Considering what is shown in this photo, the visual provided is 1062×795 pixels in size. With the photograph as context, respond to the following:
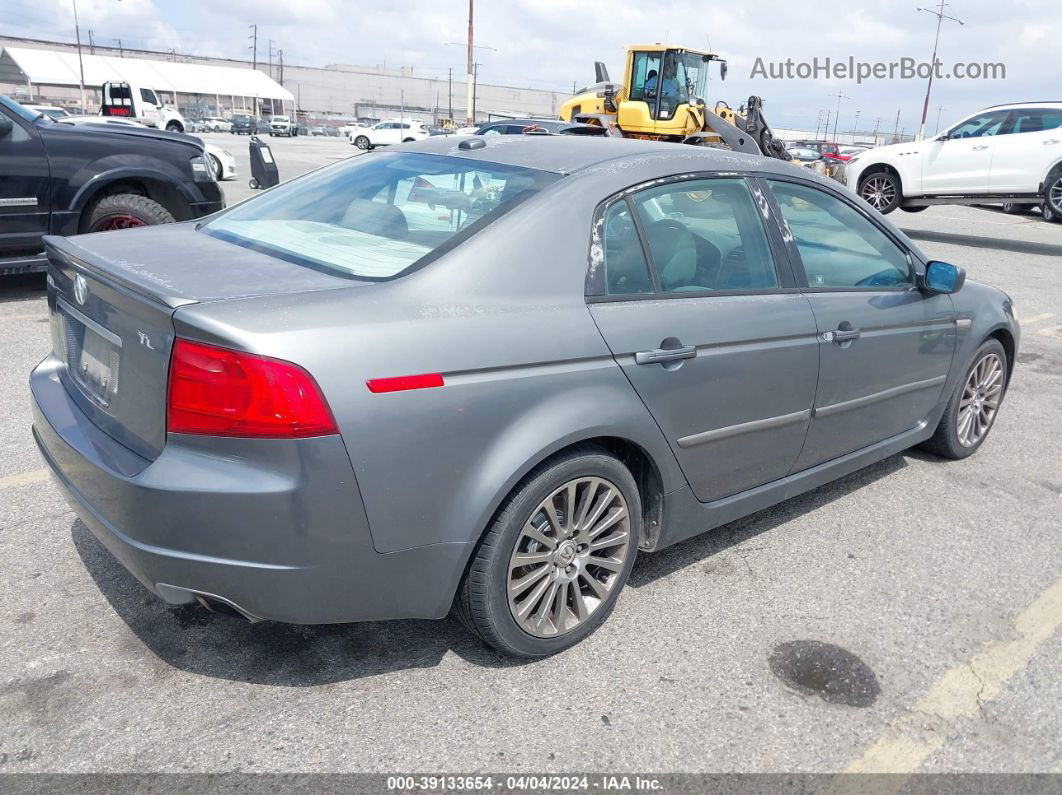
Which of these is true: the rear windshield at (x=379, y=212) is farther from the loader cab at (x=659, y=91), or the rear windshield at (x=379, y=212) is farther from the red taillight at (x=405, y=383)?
the loader cab at (x=659, y=91)

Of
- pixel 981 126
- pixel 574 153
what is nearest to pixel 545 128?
pixel 981 126

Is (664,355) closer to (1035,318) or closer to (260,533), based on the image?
(260,533)

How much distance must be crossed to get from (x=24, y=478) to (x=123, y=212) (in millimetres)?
3743

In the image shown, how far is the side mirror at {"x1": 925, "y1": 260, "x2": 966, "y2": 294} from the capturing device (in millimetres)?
3842

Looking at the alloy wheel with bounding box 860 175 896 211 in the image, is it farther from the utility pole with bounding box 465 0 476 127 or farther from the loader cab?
the utility pole with bounding box 465 0 476 127

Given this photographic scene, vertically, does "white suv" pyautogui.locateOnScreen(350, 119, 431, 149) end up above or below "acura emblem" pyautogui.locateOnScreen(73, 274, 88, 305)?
above

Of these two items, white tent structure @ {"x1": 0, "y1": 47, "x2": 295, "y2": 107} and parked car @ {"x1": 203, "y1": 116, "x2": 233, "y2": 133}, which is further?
white tent structure @ {"x1": 0, "y1": 47, "x2": 295, "y2": 107}

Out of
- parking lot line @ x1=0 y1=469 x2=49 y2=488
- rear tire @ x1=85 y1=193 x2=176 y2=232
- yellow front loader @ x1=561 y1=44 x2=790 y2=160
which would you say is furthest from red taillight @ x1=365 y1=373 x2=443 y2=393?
yellow front loader @ x1=561 y1=44 x2=790 y2=160

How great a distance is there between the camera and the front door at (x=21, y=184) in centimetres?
655

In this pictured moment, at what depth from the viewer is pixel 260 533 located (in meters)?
2.20

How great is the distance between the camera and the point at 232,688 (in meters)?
2.58

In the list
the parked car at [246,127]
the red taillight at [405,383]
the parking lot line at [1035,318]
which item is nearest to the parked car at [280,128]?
the parked car at [246,127]

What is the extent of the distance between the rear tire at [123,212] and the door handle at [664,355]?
17.7 ft

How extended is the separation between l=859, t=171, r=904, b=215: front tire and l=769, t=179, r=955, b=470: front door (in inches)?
485
